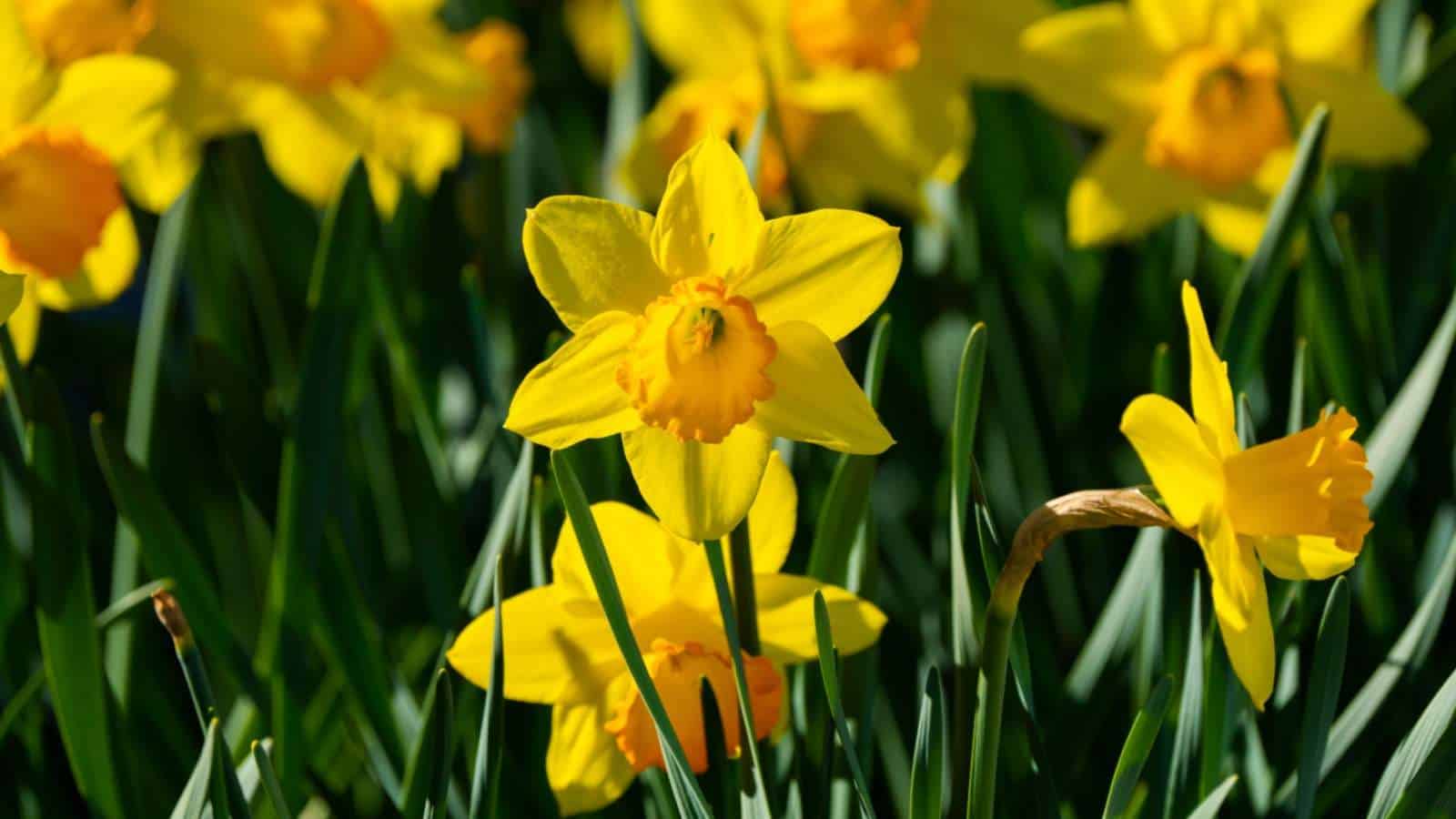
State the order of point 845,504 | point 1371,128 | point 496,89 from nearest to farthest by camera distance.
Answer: point 845,504 < point 1371,128 < point 496,89

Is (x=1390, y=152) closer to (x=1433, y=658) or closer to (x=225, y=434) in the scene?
(x=1433, y=658)

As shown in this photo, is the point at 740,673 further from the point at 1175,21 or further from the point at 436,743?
the point at 1175,21

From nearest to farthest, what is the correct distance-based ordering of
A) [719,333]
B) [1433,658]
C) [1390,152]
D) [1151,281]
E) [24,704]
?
[719,333] < [24,704] < [1433,658] < [1390,152] < [1151,281]

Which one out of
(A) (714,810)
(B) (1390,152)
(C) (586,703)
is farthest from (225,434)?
(B) (1390,152)

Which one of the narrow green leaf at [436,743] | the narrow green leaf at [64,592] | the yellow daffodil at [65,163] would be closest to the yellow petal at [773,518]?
the narrow green leaf at [436,743]

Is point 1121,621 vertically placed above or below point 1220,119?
below

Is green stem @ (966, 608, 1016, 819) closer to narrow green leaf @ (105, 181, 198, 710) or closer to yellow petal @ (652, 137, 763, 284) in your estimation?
yellow petal @ (652, 137, 763, 284)

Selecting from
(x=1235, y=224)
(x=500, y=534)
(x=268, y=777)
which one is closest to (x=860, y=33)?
(x=1235, y=224)
